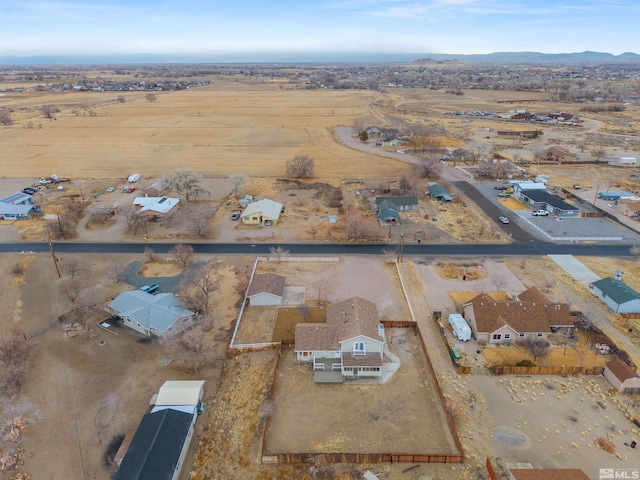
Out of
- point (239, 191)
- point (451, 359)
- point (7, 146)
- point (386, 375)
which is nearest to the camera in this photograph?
point (386, 375)

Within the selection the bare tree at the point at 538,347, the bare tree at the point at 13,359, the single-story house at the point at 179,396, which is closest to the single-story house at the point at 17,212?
the bare tree at the point at 13,359

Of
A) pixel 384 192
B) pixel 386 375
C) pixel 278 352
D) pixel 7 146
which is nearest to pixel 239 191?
pixel 384 192

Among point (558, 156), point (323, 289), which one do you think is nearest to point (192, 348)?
point (323, 289)

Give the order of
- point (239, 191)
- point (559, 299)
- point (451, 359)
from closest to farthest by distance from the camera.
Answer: point (451, 359)
point (559, 299)
point (239, 191)

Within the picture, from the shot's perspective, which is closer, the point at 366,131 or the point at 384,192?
the point at 384,192

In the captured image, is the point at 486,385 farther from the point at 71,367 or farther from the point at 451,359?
the point at 71,367

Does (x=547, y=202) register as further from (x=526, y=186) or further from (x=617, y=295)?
(x=617, y=295)
